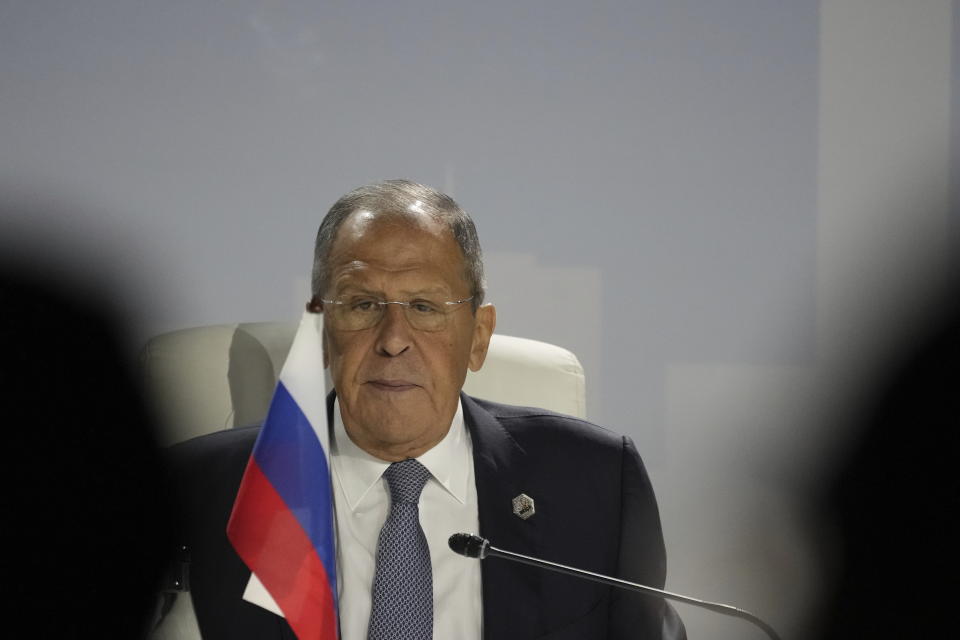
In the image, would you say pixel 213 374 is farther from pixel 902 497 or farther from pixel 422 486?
pixel 902 497

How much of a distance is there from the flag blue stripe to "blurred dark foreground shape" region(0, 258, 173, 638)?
0.58m

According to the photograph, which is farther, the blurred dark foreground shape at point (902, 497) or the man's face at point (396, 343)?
the blurred dark foreground shape at point (902, 497)

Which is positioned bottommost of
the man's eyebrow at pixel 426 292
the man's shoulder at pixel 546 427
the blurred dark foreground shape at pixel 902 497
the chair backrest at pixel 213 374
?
the blurred dark foreground shape at pixel 902 497

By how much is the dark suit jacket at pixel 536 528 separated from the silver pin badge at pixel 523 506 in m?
0.01

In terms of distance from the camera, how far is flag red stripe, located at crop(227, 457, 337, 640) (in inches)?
45.8

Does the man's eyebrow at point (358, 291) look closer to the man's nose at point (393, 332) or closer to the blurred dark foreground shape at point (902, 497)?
the man's nose at point (393, 332)

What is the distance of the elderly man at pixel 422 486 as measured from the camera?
1.47 m

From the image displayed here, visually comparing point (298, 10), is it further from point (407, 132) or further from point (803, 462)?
point (803, 462)

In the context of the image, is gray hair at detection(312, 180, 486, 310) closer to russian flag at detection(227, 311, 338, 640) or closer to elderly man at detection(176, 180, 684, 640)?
elderly man at detection(176, 180, 684, 640)

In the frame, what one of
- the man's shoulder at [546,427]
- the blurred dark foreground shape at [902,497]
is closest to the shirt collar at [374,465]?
the man's shoulder at [546,427]

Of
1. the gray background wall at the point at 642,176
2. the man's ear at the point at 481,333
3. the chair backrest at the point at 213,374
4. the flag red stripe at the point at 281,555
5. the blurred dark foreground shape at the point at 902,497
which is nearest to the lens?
the flag red stripe at the point at 281,555

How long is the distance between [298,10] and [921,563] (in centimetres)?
221

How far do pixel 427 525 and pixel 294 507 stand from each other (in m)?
0.40

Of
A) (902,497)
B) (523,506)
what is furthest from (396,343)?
(902,497)
